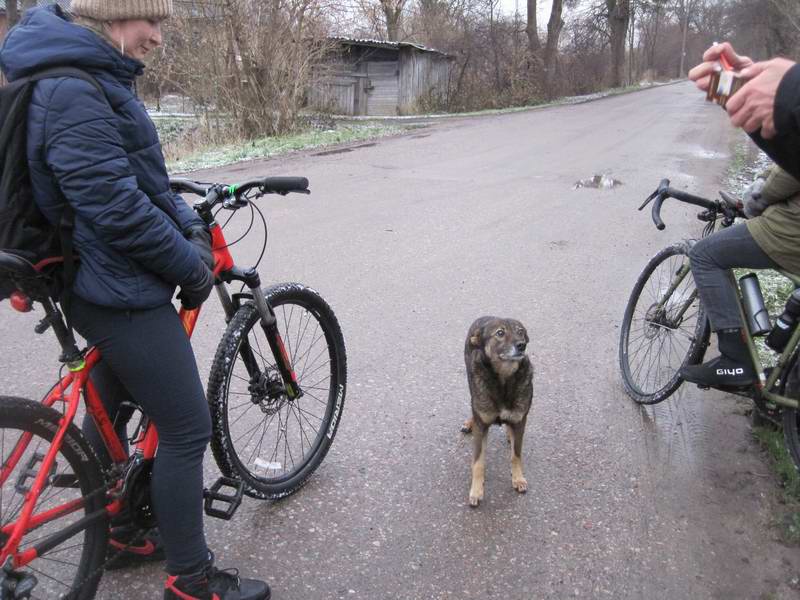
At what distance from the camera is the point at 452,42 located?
33281 mm

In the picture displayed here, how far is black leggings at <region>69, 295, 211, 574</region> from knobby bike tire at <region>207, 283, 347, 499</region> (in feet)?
1.18

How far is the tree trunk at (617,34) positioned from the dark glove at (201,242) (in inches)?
1945

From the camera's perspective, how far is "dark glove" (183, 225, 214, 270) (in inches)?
97.7

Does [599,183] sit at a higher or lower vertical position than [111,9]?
lower

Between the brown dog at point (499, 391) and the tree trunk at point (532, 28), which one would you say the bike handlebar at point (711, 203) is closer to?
the brown dog at point (499, 391)

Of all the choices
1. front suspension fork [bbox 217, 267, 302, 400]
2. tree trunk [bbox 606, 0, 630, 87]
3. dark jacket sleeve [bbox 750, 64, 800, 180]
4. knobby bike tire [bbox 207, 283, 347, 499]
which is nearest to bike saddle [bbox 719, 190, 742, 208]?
dark jacket sleeve [bbox 750, 64, 800, 180]

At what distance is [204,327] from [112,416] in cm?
277

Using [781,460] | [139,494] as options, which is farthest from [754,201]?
[139,494]

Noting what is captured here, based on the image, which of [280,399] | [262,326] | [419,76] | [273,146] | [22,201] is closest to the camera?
[22,201]

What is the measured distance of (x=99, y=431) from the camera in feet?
8.33

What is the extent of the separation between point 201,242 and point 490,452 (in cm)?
209

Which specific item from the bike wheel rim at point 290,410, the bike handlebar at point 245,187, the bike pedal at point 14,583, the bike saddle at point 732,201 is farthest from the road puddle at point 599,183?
the bike pedal at point 14,583

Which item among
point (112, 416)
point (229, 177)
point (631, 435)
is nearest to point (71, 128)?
point (112, 416)

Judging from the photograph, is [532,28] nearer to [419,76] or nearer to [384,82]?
[419,76]
